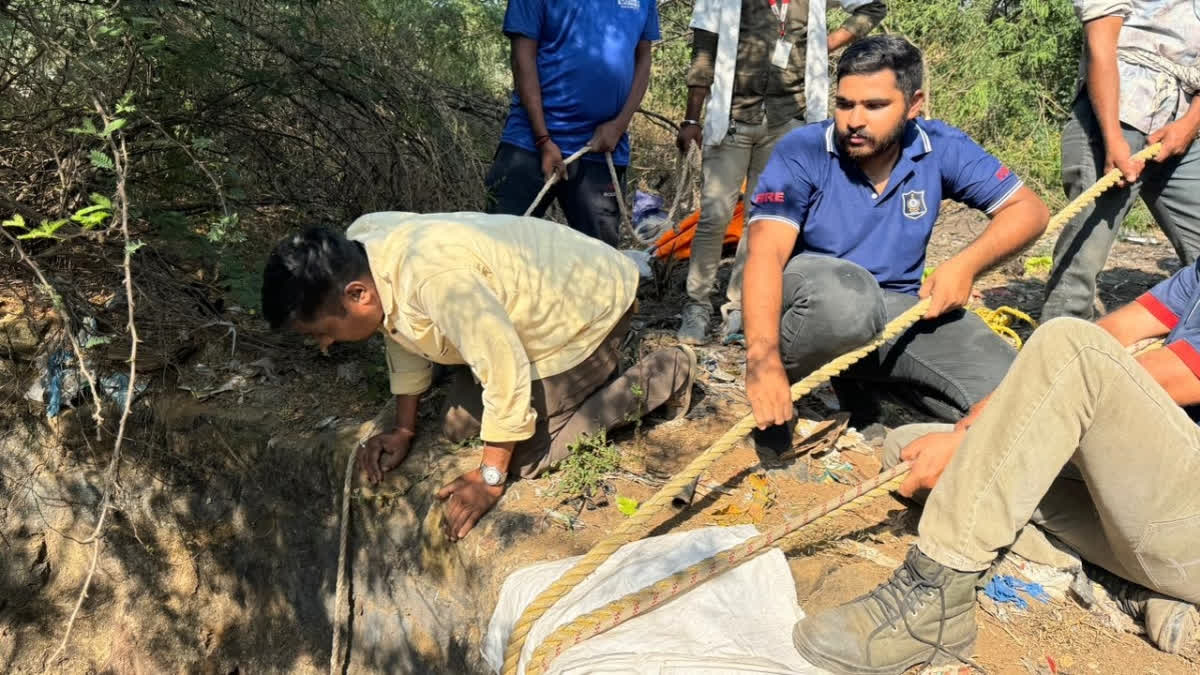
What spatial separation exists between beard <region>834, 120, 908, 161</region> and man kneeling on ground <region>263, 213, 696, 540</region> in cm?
85

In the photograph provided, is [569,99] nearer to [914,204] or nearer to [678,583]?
[914,204]

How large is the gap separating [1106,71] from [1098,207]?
1.82 feet

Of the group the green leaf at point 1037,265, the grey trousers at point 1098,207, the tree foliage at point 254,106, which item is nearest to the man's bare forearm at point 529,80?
the tree foliage at point 254,106

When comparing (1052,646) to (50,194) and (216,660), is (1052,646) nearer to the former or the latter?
(216,660)

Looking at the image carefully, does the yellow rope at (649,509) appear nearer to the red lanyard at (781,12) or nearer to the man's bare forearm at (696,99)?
the red lanyard at (781,12)

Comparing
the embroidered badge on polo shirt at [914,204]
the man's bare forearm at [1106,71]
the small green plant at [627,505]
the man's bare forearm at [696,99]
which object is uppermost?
the man's bare forearm at [1106,71]

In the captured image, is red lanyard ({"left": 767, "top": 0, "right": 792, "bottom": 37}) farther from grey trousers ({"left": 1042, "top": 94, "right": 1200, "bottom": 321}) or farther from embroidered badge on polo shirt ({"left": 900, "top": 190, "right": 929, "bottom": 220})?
embroidered badge on polo shirt ({"left": 900, "top": 190, "right": 929, "bottom": 220})

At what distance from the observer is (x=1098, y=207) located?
331 centimetres

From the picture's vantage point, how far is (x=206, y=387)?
3.62 meters

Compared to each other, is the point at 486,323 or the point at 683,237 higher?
the point at 486,323

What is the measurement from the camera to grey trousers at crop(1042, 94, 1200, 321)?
125 inches

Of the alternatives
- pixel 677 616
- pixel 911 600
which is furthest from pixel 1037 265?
pixel 677 616

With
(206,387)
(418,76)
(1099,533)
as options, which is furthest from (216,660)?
(1099,533)

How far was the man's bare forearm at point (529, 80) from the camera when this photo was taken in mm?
3535
